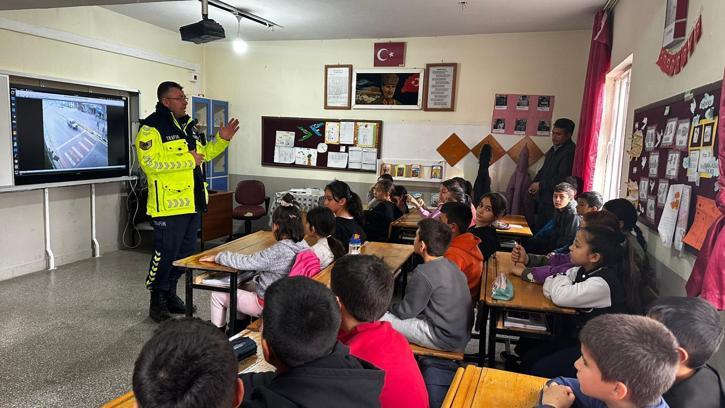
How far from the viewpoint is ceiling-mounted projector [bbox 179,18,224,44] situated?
4352mm

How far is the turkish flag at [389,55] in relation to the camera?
6242 mm

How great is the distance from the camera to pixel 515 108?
5.93 meters

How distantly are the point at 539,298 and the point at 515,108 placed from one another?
410cm

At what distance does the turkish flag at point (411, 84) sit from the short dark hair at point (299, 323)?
5376mm

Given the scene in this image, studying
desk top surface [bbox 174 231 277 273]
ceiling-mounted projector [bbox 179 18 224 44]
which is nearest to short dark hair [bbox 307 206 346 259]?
desk top surface [bbox 174 231 277 273]

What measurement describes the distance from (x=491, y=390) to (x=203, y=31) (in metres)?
4.11

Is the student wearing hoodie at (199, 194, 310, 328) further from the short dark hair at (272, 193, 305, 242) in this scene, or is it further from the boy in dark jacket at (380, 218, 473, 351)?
the boy in dark jacket at (380, 218, 473, 351)

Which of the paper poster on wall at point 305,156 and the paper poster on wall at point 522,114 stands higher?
the paper poster on wall at point 522,114

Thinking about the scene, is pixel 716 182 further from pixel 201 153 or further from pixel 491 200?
pixel 201 153

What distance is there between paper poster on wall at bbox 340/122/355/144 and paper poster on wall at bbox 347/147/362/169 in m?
0.12

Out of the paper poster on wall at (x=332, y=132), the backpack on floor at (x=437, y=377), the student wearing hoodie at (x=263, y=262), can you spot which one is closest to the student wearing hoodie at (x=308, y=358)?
the backpack on floor at (x=437, y=377)

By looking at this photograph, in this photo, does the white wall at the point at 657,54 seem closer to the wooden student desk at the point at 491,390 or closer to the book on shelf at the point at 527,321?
the book on shelf at the point at 527,321

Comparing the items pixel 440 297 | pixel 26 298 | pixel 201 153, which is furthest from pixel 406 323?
pixel 26 298

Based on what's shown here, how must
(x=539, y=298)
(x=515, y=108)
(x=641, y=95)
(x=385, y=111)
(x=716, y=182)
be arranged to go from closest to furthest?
(x=716, y=182), (x=539, y=298), (x=641, y=95), (x=515, y=108), (x=385, y=111)
